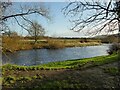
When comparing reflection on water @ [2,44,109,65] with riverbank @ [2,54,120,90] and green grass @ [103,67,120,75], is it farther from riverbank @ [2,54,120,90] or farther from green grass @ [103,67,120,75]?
green grass @ [103,67,120,75]

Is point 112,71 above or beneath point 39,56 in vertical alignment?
above

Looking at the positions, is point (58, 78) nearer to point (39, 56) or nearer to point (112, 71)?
point (112, 71)

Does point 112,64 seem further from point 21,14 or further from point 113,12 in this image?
point 113,12

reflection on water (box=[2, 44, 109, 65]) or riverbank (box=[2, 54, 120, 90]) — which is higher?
riverbank (box=[2, 54, 120, 90])

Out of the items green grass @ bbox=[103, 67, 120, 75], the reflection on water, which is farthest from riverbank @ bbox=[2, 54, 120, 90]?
the reflection on water

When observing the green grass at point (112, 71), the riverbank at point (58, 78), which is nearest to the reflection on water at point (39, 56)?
the riverbank at point (58, 78)

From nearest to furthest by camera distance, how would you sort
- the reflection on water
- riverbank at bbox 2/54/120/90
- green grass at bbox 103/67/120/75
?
riverbank at bbox 2/54/120/90
green grass at bbox 103/67/120/75
the reflection on water

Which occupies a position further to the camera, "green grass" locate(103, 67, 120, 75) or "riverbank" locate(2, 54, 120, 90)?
"green grass" locate(103, 67, 120, 75)

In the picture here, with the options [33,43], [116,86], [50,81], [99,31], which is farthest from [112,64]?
[33,43]

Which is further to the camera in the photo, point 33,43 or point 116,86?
point 33,43

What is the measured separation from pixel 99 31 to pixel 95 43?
61824 millimetres

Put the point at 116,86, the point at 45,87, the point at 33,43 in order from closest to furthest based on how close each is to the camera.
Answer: the point at 45,87, the point at 116,86, the point at 33,43

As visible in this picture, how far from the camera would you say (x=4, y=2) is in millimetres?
12852

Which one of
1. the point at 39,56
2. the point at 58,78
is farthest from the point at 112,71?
the point at 39,56
